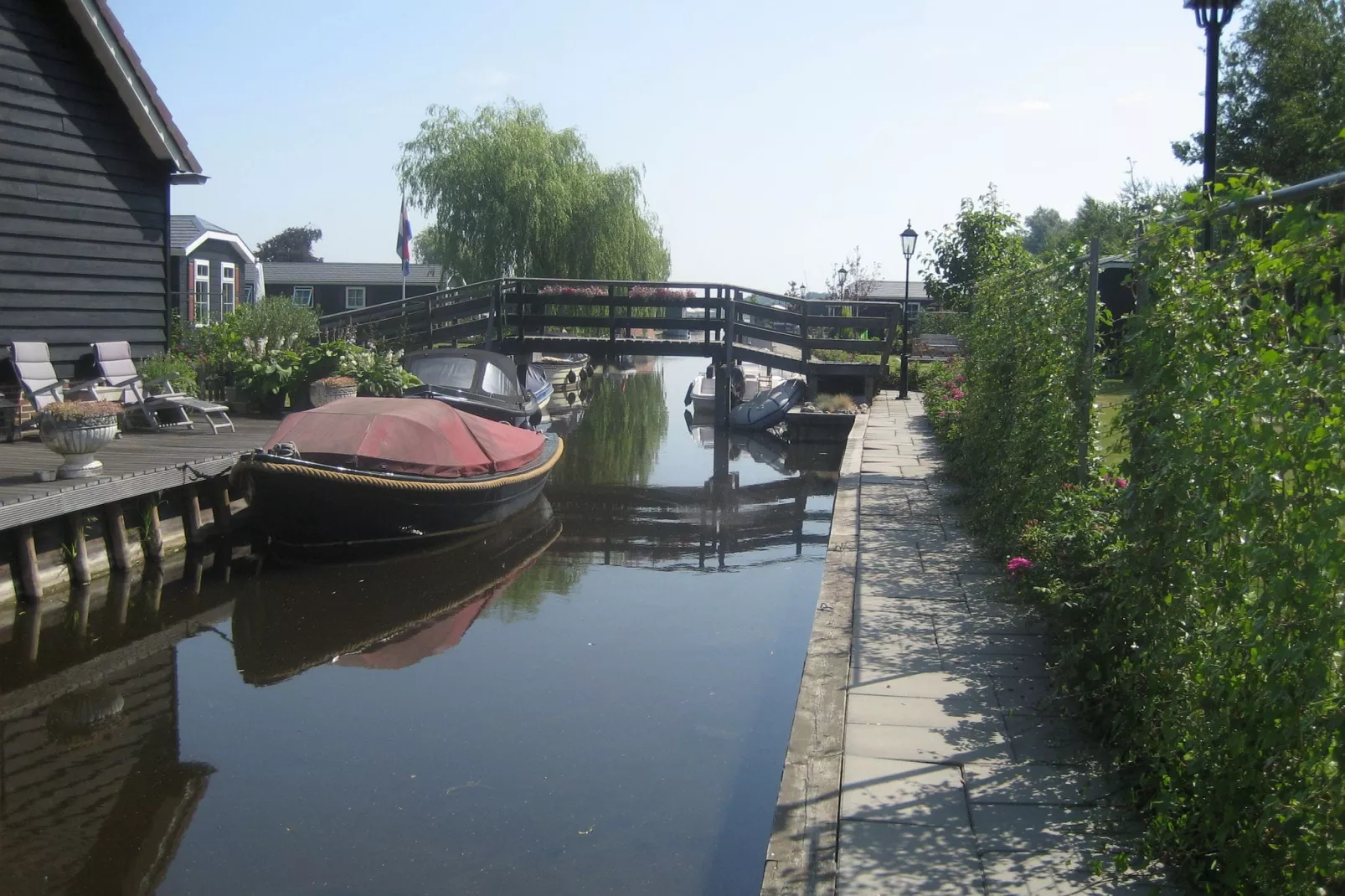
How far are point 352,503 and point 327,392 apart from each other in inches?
173

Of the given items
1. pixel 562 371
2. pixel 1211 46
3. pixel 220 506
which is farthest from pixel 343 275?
pixel 1211 46

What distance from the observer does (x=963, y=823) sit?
442 cm

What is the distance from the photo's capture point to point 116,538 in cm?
→ 1023

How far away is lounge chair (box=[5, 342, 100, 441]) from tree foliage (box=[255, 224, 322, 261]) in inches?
3658

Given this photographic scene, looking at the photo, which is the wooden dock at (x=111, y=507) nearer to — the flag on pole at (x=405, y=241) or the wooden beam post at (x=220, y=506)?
the wooden beam post at (x=220, y=506)

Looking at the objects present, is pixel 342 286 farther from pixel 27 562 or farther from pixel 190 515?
pixel 27 562

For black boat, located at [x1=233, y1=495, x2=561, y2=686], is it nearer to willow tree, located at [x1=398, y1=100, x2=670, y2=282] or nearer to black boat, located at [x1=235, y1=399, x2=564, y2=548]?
black boat, located at [x1=235, y1=399, x2=564, y2=548]

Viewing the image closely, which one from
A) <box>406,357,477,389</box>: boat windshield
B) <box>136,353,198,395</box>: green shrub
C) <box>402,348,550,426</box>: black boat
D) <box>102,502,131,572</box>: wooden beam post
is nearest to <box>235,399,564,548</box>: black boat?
<box>102,502,131,572</box>: wooden beam post

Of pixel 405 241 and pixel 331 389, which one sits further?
pixel 405 241

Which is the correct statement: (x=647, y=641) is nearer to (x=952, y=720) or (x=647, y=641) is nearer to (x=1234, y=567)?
(x=952, y=720)

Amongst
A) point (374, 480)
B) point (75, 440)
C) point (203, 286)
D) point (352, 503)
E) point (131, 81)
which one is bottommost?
point (352, 503)

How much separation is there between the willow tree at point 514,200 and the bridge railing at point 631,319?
29.7 feet

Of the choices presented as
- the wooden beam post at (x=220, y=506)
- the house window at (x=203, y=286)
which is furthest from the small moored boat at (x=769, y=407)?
the house window at (x=203, y=286)

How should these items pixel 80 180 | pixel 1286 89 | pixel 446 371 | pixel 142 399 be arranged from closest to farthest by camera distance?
pixel 142 399
pixel 80 180
pixel 446 371
pixel 1286 89
